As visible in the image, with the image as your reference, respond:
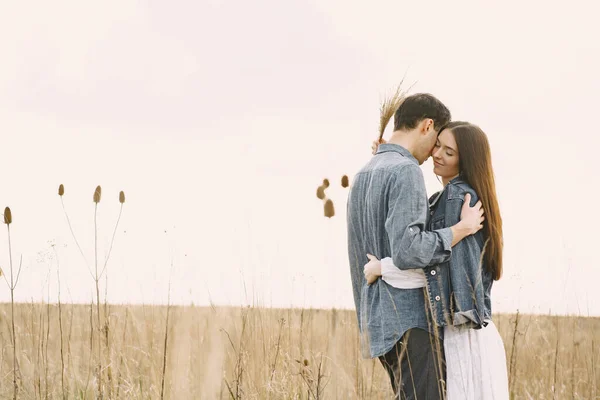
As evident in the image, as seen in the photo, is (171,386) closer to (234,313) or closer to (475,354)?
(234,313)

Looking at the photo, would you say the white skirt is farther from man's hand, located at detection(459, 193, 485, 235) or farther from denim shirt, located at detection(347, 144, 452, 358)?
man's hand, located at detection(459, 193, 485, 235)

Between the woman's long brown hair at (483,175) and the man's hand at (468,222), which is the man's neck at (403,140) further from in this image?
the man's hand at (468,222)

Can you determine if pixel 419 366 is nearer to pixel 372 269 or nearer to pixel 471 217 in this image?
pixel 372 269

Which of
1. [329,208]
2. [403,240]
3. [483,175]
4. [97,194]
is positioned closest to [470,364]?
[403,240]

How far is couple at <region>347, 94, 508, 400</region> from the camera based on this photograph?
7.07ft

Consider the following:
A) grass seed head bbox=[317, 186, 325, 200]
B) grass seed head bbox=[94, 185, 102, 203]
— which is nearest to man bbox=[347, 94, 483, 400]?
grass seed head bbox=[317, 186, 325, 200]

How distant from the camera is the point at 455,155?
232 centimetres

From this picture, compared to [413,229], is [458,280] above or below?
below

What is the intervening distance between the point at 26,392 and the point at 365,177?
270 cm

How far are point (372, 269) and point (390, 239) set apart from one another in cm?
21

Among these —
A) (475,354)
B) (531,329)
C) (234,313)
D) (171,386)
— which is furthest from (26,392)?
(531,329)

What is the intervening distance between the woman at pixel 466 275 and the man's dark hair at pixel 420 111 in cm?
6

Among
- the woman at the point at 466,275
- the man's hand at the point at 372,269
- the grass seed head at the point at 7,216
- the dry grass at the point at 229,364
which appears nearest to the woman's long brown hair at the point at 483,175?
the woman at the point at 466,275

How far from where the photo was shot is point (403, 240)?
2.04 metres
